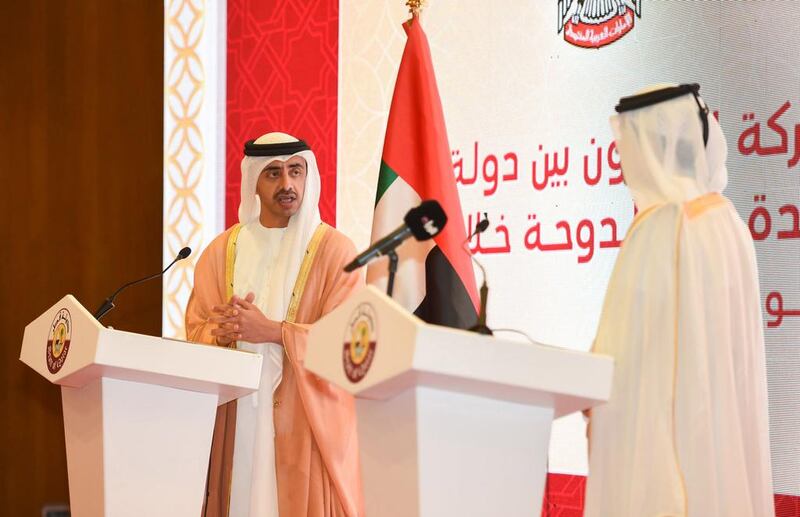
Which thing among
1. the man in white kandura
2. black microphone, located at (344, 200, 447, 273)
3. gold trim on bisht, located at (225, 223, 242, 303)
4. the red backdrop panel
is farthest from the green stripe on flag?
black microphone, located at (344, 200, 447, 273)

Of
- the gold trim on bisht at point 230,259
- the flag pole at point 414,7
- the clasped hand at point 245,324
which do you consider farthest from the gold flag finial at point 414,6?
the clasped hand at point 245,324

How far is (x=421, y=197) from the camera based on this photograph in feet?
13.0

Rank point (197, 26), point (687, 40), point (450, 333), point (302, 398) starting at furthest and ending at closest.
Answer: point (197, 26) → point (687, 40) → point (302, 398) → point (450, 333)

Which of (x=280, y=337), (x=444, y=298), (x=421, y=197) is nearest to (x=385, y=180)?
(x=421, y=197)

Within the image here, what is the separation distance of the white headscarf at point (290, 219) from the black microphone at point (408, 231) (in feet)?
4.74

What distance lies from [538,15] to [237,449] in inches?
84.8

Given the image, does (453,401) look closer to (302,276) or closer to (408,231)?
(408,231)

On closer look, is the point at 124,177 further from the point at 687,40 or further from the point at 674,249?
the point at 674,249

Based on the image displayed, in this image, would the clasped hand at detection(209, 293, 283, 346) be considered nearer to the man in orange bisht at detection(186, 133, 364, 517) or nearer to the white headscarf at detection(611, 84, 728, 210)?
the man in orange bisht at detection(186, 133, 364, 517)

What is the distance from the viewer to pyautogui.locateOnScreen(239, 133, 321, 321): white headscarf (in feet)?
12.4

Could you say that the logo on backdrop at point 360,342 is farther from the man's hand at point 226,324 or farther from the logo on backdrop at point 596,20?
the logo on backdrop at point 596,20

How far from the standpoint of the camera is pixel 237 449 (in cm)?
365

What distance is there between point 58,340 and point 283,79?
8.31 ft

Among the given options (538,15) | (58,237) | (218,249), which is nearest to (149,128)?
(58,237)
